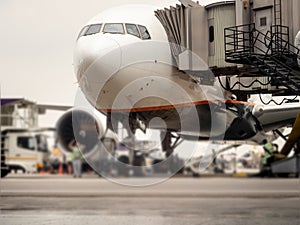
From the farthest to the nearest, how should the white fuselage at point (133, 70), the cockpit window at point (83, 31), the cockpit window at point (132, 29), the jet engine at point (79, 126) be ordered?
the jet engine at point (79, 126) < the cockpit window at point (83, 31) < the cockpit window at point (132, 29) < the white fuselage at point (133, 70)

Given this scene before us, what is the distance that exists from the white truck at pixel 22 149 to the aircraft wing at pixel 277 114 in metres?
23.9

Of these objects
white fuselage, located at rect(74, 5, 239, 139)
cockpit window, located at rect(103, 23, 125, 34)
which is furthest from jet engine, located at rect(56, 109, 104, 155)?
cockpit window, located at rect(103, 23, 125, 34)

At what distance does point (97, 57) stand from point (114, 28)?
1350mm

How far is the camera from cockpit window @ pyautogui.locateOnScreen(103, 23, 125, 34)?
16328 millimetres

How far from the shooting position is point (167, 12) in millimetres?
13867

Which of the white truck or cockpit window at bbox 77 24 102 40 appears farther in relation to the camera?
the white truck

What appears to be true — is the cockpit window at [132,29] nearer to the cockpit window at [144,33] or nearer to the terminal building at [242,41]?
the cockpit window at [144,33]

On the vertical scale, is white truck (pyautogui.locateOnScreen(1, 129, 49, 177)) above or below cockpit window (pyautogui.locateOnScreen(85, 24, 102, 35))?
below

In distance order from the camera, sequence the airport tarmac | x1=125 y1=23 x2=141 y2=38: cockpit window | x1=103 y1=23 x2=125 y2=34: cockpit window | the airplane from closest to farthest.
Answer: the airport tarmac < the airplane < x1=103 y1=23 x2=125 y2=34: cockpit window < x1=125 y1=23 x2=141 y2=38: cockpit window

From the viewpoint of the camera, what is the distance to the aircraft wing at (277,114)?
18.9 meters

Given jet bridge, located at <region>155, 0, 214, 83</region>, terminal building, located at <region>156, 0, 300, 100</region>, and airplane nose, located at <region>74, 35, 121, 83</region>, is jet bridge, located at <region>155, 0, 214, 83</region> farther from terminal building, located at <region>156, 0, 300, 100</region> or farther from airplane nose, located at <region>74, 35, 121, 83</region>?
airplane nose, located at <region>74, 35, 121, 83</region>

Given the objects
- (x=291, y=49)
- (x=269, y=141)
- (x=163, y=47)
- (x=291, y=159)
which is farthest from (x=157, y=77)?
(x=291, y=159)

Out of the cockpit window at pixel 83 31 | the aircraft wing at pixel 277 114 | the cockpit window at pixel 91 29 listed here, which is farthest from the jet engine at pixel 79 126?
the cockpit window at pixel 91 29

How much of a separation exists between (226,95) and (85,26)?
4.14 m
